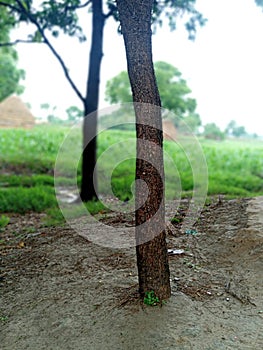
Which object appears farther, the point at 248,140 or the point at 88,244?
the point at 248,140

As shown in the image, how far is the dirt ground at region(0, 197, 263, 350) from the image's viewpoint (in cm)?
214

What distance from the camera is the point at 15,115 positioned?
2569 cm

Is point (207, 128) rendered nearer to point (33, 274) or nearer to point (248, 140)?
point (248, 140)

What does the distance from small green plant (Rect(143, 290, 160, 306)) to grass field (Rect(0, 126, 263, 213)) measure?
1.76m

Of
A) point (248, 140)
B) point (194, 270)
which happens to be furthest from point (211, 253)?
point (248, 140)

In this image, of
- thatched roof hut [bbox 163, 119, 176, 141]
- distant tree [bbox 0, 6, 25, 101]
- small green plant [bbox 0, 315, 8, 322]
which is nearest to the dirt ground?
small green plant [bbox 0, 315, 8, 322]

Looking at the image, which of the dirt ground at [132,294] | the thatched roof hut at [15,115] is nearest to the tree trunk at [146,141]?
the dirt ground at [132,294]

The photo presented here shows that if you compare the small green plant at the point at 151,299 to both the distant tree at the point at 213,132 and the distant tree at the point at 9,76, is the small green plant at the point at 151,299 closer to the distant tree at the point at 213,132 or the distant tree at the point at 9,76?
the distant tree at the point at 213,132

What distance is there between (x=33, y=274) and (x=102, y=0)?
4831mm

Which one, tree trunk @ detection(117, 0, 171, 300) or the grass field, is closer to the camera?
tree trunk @ detection(117, 0, 171, 300)

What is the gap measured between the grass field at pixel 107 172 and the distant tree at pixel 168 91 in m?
10.7

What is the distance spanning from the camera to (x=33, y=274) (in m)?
3.04

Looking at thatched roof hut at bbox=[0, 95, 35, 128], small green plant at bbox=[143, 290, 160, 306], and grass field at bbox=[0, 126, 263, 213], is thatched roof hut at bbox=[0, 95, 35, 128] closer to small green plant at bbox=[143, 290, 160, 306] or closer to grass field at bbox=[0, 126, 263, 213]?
grass field at bbox=[0, 126, 263, 213]

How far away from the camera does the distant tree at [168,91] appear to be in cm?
2655
